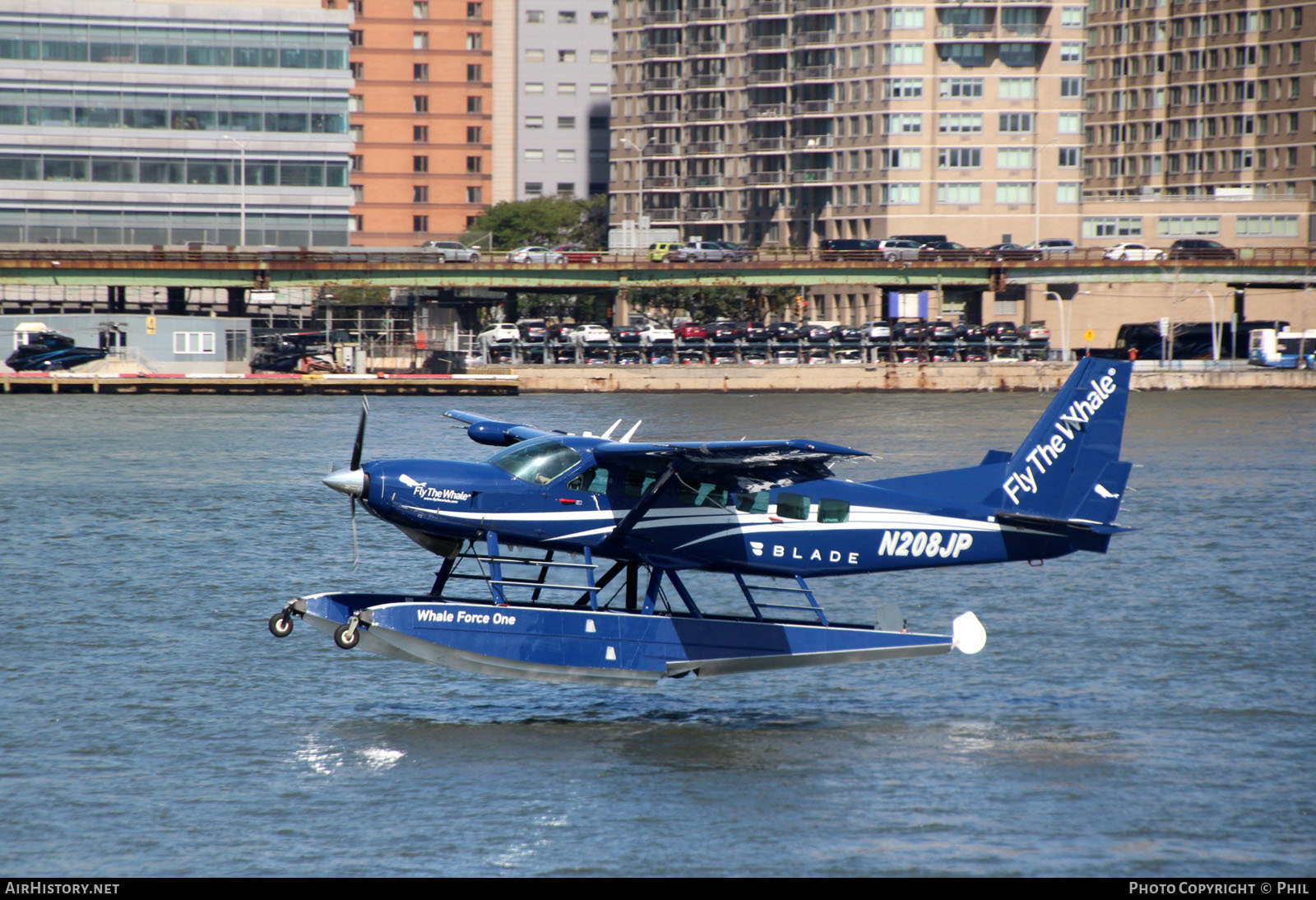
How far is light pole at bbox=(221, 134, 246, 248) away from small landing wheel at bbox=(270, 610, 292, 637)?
79.6 metres

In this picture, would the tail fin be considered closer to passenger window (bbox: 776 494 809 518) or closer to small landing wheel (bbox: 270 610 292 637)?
passenger window (bbox: 776 494 809 518)

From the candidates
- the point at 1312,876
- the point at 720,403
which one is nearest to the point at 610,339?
the point at 720,403

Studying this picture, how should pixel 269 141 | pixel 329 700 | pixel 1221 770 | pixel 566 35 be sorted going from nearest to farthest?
pixel 1221 770, pixel 329 700, pixel 269 141, pixel 566 35

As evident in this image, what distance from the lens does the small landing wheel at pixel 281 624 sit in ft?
67.5

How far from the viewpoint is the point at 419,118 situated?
16112 centimetres

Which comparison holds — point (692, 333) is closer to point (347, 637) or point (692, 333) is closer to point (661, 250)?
point (661, 250)

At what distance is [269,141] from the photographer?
99438 millimetres

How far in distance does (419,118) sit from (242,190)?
6622 centimetres

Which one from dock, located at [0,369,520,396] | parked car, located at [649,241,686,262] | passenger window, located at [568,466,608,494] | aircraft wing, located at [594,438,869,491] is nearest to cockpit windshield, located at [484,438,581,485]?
passenger window, located at [568,466,608,494]

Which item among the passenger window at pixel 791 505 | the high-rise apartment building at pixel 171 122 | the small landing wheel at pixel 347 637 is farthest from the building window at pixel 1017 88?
the small landing wheel at pixel 347 637

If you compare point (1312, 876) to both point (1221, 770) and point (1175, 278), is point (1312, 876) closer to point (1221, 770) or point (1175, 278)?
point (1221, 770)

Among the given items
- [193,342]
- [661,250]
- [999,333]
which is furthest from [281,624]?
[661,250]

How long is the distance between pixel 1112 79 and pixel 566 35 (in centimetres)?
5982

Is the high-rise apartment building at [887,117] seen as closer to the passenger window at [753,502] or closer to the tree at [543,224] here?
the tree at [543,224]
